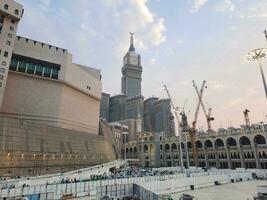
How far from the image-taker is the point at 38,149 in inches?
1895

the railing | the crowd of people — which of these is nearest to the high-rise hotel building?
the crowd of people

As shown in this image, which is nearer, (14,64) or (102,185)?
(102,185)

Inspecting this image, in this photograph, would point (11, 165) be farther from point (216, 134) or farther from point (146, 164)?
point (146, 164)

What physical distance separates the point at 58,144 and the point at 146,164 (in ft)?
222

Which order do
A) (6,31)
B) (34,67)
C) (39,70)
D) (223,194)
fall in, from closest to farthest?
(223,194), (6,31), (34,67), (39,70)

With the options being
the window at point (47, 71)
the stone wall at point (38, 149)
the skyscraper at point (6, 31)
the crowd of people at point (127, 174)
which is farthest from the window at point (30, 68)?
the crowd of people at point (127, 174)

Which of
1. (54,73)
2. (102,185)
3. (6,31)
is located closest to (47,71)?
(54,73)

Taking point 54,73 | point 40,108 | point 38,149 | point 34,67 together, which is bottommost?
point 38,149

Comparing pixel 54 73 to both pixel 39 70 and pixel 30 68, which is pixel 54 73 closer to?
pixel 39 70

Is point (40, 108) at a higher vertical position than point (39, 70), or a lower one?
lower

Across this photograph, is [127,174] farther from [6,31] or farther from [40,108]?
[6,31]

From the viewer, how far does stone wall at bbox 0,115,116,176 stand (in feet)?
139

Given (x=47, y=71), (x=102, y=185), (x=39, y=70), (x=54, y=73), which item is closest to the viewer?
(x=102, y=185)

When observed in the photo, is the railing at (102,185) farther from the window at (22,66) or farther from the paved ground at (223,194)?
the window at (22,66)
